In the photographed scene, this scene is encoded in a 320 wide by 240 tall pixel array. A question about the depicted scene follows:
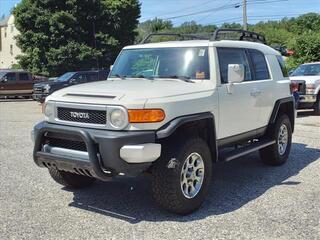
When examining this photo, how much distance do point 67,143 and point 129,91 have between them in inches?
37.2

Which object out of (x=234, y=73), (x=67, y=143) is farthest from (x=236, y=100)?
(x=67, y=143)

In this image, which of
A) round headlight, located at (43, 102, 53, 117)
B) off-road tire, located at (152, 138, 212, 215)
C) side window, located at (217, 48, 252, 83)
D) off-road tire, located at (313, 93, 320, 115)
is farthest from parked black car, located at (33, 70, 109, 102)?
off-road tire, located at (152, 138, 212, 215)

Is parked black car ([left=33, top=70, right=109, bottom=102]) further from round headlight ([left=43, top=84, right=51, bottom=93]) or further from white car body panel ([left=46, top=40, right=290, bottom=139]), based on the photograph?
white car body panel ([left=46, top=40, right=290, bottom=139])

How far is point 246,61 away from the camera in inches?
282

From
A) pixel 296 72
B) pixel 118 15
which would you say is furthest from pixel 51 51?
pixel 296 72

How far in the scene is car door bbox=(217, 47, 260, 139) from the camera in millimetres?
6227

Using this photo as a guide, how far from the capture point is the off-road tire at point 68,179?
21.0ft

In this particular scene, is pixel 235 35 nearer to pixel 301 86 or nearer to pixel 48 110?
pixel 48 110

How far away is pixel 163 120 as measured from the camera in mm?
5211

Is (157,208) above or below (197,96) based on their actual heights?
below

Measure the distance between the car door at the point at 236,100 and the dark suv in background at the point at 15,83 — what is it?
76.1ft

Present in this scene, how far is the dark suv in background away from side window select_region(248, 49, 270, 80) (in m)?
22.8

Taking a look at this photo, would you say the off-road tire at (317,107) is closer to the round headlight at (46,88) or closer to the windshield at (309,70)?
the windshield at (309,70)

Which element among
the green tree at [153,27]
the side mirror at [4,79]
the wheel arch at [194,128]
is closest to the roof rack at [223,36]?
the wheel arch at [194,128]
